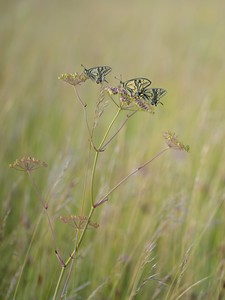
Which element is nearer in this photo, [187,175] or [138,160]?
[187,175]

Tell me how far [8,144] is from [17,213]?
0.52m

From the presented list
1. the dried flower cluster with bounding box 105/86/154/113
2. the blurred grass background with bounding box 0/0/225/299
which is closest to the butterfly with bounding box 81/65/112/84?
the dried flower cluster with bounding box 105/86/154/113

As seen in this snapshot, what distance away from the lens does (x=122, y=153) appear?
2.65m

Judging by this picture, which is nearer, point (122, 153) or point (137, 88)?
point (137, 88)

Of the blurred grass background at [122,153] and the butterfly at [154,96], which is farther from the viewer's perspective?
Answer: the blurred grass background at [122,153]

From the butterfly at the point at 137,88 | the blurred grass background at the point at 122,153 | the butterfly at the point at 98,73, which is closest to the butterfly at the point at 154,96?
the butterfly at the point at 137,88

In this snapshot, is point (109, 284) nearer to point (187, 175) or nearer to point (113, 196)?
point (113, 196)

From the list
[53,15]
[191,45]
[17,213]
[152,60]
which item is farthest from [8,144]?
[53,15]

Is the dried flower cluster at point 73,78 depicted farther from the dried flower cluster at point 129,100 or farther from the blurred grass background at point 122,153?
the blurred grass background at point 122,153

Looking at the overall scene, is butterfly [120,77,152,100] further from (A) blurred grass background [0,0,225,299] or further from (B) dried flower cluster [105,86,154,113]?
(A) blurred grass background [0,0,225,299]

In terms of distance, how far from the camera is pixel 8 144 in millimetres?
2670

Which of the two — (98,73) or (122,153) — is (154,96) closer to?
(98,73)

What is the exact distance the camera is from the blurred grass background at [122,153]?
1830 millimetres

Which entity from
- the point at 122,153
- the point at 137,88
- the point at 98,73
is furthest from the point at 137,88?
the point at 122,153
